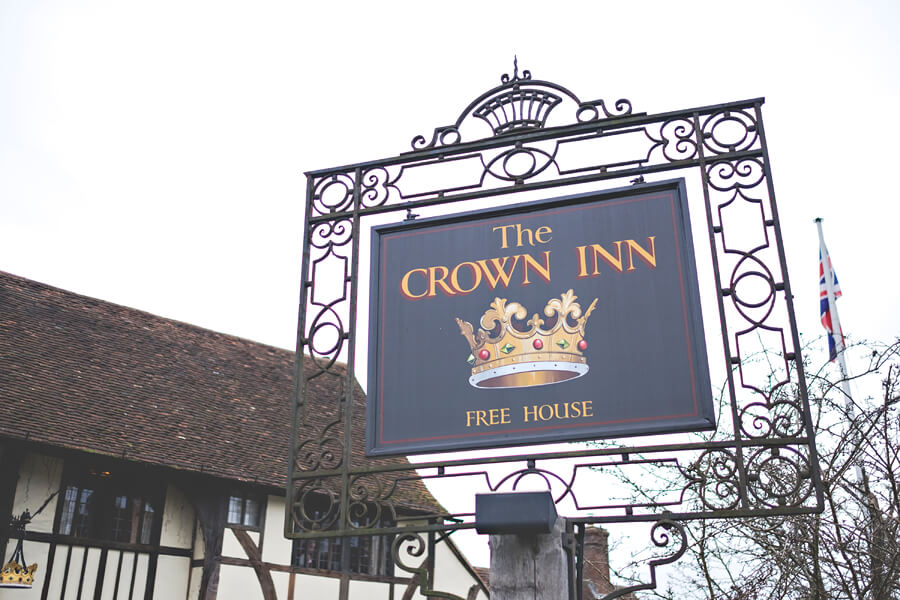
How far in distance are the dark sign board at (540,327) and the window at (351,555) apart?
778cm

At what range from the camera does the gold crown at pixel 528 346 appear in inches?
235

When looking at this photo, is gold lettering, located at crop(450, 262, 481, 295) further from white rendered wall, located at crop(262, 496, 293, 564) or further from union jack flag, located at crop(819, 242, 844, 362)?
union jack flag, located at crop(819, 242, 844, 362)

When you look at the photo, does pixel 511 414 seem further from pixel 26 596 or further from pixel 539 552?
pixel 26 596

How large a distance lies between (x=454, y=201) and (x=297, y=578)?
27.9ft

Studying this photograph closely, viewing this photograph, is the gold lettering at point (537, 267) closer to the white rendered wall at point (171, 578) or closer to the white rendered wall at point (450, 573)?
the white rendered wall at point (171, 578)

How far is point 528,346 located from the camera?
20.0 feet

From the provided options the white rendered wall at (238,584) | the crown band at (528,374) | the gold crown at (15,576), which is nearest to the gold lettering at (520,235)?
the crown band at (528,374)

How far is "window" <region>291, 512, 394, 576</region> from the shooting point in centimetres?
1383

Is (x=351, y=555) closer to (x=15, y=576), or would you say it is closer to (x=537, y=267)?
(x=15, y=576)

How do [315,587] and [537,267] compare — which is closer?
[537,267]

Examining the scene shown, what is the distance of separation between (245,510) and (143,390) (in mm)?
2416

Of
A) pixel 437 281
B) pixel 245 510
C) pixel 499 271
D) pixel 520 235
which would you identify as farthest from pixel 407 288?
pixel 245 510

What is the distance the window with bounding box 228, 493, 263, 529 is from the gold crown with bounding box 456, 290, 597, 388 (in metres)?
8.13

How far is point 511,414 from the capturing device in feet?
19.6
